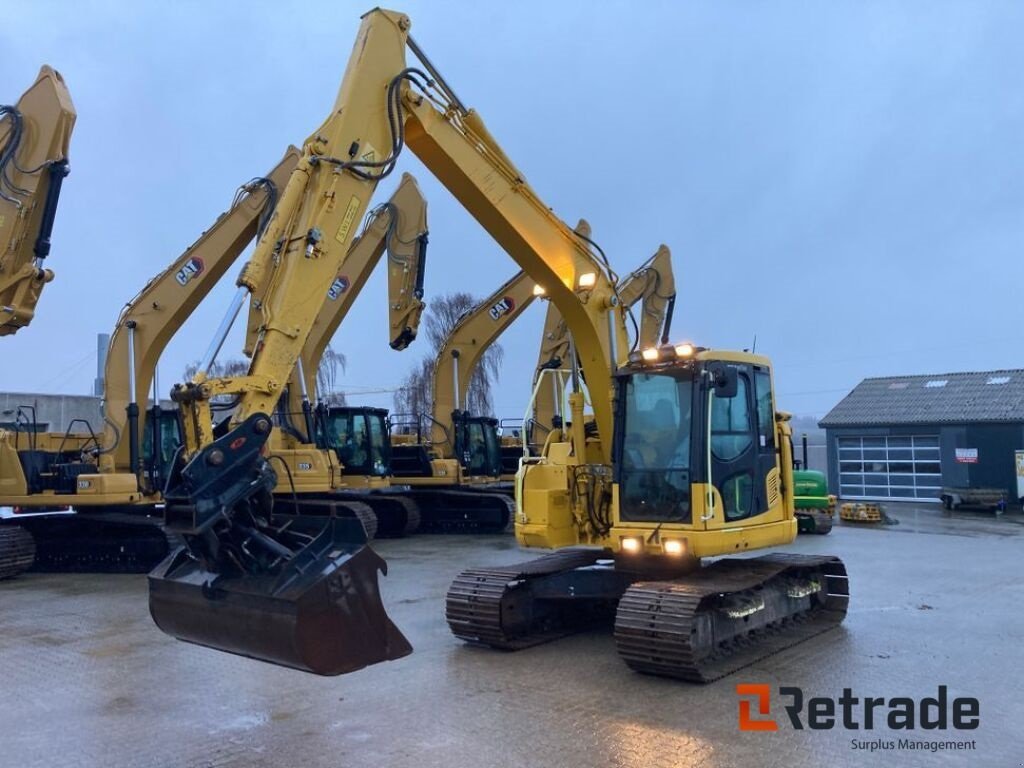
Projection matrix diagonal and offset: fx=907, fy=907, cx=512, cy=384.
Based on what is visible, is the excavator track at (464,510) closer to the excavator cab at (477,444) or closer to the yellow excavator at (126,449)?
the excavator cab at (477,444)

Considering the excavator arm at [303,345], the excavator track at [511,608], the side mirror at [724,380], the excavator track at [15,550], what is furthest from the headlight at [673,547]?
the excavator track at [15,550]

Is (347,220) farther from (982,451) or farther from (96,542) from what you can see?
(982,451)

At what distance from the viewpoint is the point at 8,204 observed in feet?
40.1

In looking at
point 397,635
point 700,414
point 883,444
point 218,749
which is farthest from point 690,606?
point 883,444

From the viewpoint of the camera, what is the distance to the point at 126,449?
561 inches

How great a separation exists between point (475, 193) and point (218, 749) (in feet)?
16.6

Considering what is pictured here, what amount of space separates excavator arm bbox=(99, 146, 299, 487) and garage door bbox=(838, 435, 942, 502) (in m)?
19.2

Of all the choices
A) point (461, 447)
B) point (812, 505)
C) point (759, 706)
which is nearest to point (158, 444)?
point (461, 447)

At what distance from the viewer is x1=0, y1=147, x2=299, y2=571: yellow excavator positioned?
13.1m

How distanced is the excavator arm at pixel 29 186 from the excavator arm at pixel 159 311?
6.73 ft

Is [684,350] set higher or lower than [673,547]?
higher

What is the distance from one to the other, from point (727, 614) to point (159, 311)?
10.8 m

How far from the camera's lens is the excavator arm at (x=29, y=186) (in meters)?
12.2

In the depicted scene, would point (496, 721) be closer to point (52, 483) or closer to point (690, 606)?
point (690, 606)
